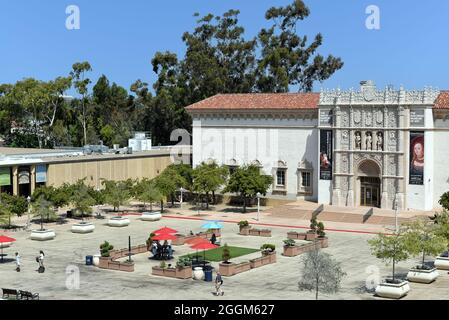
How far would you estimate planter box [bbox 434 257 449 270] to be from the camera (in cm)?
3588

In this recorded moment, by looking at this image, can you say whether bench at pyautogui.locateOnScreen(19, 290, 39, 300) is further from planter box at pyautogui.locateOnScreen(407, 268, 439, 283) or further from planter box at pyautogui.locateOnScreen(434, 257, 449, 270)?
planter box at pyautogui.locateOnScreen(434, 257, 449, 270)

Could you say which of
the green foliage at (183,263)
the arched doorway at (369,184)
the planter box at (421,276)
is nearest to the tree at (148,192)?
the arched doorway at (369,184)

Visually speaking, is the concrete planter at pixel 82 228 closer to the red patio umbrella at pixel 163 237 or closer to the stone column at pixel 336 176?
the red patio umbrella at pixel 163 237

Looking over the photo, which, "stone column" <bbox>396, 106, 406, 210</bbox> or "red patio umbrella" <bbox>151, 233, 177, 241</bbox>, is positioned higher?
"stone column" <bbox>396, 106, 406, 210</bbox>

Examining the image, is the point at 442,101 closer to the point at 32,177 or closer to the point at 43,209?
the point at 43,209

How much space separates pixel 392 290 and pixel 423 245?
2754 mm

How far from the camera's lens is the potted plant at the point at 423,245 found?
30.4 m

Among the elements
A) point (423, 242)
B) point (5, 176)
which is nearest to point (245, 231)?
point (423, 242)

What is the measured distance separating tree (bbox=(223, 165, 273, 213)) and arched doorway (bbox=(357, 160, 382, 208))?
8.14 m

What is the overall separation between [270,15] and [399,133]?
4615 cm

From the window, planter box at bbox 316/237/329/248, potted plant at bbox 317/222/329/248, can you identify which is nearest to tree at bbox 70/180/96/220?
the window

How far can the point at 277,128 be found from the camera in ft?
214

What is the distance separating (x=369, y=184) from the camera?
59.9m
